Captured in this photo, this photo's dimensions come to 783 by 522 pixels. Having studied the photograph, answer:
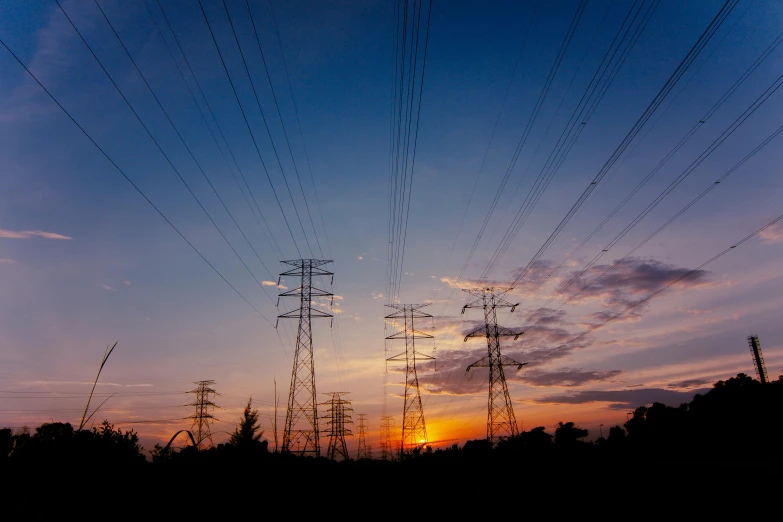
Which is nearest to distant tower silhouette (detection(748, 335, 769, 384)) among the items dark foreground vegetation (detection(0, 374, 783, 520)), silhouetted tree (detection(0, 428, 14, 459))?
dark foreground vegetation (detection(0, 374, 783, 520))

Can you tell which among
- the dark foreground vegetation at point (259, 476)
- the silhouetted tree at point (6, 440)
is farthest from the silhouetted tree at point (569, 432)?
the silhouetted tree at point (6, 440)

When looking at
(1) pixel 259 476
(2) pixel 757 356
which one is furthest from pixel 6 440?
(2) pixel 757 356

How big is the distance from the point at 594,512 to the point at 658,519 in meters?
1.79

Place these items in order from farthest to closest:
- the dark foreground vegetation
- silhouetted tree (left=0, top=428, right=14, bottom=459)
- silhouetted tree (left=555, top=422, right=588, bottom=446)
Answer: silhouetted tree (left=555, top=422, right=588, bottom=446), silhouetted tree (left=0, top=428, right=14, bottom=459), the dark foreground vegetation

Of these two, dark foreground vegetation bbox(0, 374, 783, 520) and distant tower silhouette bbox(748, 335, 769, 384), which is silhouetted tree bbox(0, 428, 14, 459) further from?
distant tower silhouette bbox(748, 335, 769, 384)

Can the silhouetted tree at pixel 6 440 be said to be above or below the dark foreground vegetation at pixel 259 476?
above

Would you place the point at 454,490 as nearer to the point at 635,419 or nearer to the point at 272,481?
the point at 272,481

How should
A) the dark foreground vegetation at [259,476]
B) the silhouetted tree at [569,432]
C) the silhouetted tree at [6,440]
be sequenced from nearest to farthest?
the dark foreground vegetation at [259,476]
the silhouetted tree at [6,440]
the silhouetted tree at [569,432]

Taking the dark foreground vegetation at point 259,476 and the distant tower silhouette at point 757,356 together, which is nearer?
the dark foreground vegetation at point 259,476

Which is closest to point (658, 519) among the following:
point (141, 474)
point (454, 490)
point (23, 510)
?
point (454, 490)

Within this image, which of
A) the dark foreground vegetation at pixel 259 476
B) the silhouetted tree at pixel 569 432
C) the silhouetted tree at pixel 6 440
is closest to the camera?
the dark foreground vegetation at pixel 259 476

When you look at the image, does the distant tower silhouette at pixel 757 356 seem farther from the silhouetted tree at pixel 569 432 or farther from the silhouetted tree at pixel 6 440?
the silhouetted tree at pixel 6 440

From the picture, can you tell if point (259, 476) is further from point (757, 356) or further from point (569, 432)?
point (757, 356)

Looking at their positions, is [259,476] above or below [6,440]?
below
